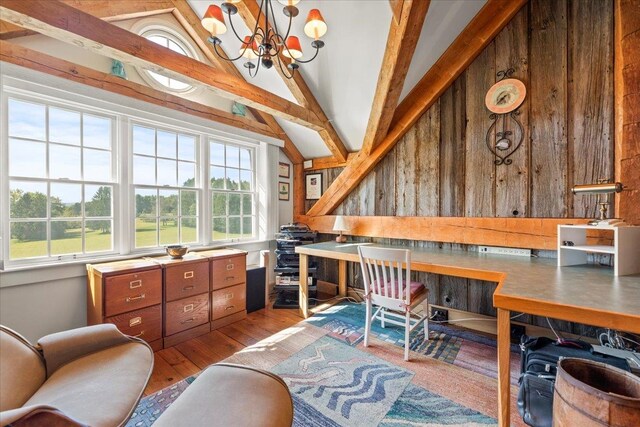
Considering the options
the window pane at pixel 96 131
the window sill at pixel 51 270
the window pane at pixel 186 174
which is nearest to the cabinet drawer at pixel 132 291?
the window sill at pixel 51 270

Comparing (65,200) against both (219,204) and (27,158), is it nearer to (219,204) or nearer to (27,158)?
Result: (27,158)

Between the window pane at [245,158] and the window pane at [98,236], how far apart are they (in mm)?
1665

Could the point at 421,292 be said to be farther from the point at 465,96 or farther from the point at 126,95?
the point at 126,95

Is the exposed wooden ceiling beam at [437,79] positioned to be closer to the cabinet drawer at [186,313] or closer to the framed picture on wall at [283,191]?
the framed picture on wall at [283,191]

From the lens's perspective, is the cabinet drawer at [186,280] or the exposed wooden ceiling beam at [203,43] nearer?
the cabinet drawer at [186,280]

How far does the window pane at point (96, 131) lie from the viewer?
7.90 ft

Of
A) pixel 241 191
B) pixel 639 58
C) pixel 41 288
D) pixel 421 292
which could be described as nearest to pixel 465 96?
pixel 639 58

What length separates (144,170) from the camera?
2.77 metres

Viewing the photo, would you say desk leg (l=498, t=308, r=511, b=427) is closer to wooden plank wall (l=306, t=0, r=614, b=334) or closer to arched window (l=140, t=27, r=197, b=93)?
wooden plank wall (l=306, t=0, r=614, b=334)

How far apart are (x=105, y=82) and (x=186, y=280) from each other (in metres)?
1.88

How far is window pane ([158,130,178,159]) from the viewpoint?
9.50ft

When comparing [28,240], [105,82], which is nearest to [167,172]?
[105,82]

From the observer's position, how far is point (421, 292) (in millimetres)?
2363

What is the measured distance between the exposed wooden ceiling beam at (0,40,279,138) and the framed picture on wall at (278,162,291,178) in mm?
818
